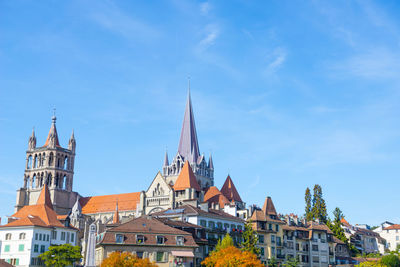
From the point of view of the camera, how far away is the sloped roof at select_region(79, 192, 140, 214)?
435 ft

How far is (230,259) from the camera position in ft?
197

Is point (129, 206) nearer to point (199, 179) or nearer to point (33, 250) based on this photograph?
point (199, 179)

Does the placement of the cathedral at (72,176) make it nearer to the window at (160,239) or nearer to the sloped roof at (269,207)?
the sloped roof at (269,207)

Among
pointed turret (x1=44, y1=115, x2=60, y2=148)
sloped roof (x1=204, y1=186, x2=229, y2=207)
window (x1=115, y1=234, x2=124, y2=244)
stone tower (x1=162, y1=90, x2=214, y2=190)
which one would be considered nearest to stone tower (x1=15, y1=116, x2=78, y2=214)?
pointed turret (x1=44, y1=115, x2=60, y2=148)

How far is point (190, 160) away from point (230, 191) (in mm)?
27438

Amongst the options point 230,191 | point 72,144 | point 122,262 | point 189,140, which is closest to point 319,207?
point 230,191

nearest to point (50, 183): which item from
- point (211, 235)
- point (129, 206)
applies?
point (129, 206)

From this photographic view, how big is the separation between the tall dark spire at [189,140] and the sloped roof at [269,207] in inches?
2404

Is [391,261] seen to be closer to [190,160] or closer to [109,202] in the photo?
[190,160]

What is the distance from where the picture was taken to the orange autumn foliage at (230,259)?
59722 millimetres

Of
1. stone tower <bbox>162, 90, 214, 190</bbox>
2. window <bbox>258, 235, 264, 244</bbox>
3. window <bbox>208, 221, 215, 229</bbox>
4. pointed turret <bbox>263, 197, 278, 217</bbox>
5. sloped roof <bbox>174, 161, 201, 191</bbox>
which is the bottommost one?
window <bbox>258, 235, 264, 244</bbox>

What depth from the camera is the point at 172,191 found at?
11025cm

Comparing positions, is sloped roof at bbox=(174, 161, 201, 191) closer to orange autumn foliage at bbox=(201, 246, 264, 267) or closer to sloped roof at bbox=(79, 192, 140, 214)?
sloped roof at bbox=(79, 192, 140, 214)

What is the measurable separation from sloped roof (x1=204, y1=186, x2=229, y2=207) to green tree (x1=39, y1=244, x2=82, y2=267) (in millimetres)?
41138
